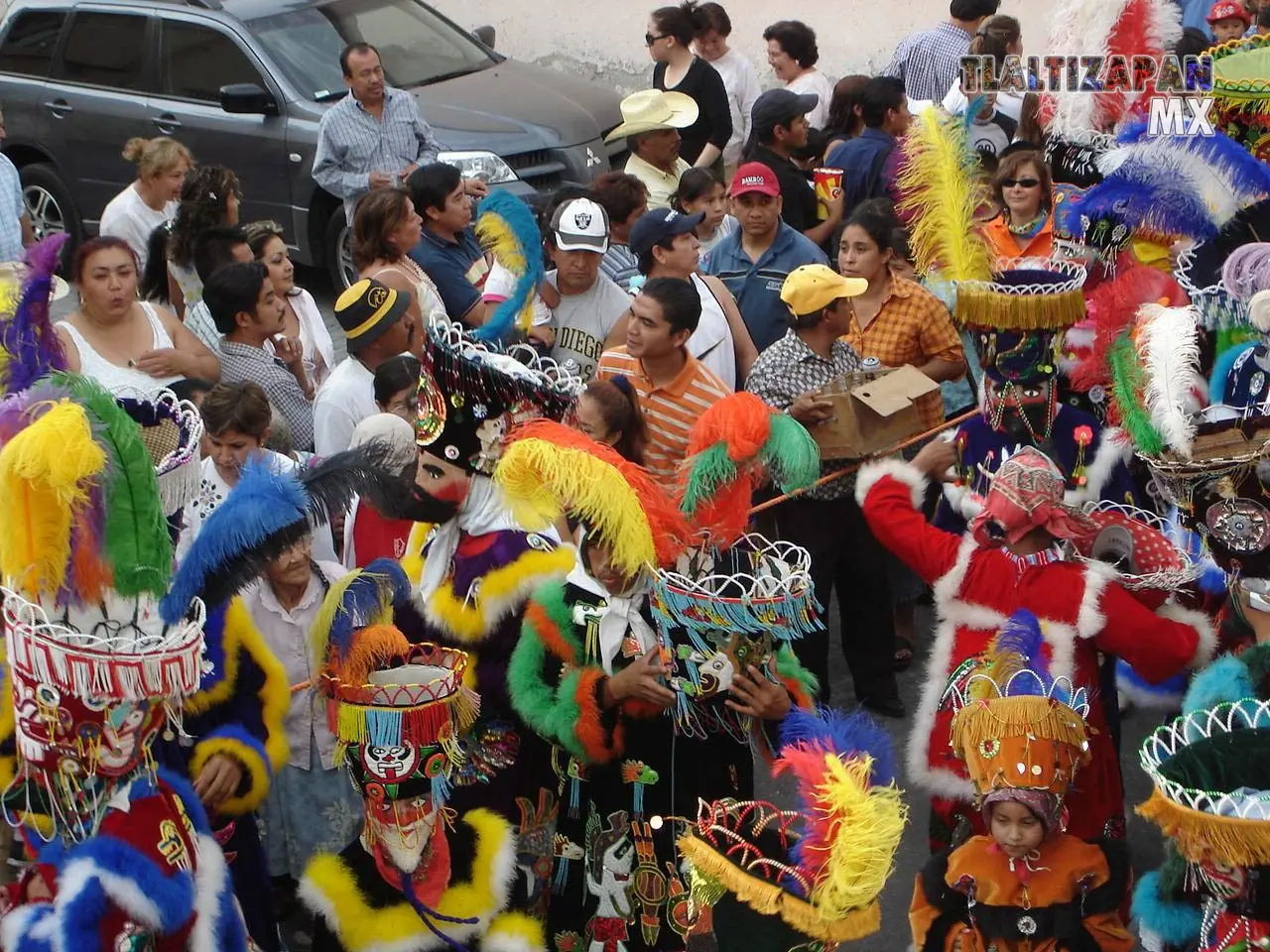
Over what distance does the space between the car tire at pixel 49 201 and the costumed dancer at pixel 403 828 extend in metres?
9.14

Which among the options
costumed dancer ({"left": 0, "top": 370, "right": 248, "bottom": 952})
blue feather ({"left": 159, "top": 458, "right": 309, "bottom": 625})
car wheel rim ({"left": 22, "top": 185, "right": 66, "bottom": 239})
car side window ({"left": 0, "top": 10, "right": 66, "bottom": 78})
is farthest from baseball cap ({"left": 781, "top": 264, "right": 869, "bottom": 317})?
car side window ({"left": 0, "top": 10, "right": 66, "bottom": 78})

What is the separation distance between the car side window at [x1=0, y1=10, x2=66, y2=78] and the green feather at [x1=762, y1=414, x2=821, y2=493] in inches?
392

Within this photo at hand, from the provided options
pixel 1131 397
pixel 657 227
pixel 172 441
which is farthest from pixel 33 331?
pixel 1131 397

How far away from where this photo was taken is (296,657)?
17.5 feet

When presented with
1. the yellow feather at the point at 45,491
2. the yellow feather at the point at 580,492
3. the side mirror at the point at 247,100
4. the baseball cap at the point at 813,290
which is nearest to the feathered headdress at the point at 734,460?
Answer: the yellow feather at the point at 580,492

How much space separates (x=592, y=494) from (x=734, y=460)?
0.45 meters

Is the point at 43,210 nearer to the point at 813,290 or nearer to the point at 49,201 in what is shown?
the point at 49,201

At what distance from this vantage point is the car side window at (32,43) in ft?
41.8

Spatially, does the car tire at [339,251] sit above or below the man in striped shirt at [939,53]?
below

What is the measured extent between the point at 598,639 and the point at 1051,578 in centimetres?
137

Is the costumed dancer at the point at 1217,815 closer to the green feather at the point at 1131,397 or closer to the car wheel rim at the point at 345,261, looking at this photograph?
the green feather at the point at 1131,397

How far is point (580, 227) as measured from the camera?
704 cm

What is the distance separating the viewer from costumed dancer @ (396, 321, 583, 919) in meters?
4.88

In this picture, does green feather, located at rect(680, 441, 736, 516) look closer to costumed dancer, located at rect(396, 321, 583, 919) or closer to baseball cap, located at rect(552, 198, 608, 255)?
costumed dancer, located at rect(396, 321, 583, 919)
